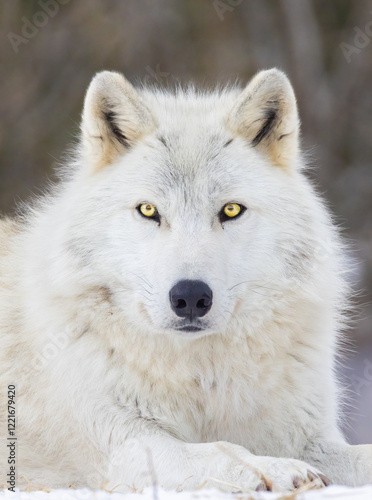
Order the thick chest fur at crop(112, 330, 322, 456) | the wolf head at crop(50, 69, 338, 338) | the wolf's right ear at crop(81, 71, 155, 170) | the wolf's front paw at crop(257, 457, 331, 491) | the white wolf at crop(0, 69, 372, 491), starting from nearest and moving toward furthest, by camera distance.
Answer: the wolf's front paw at crop(257, 457, 331, 491) → the wolf head at crop(50, 69, 338, 338) → the white wolf at crop(0, 69, 372, 491) → the thick chest fur at crop(112, 330, 322, 456) → the wolf's right ear at crop(81, 71, 155, 170)

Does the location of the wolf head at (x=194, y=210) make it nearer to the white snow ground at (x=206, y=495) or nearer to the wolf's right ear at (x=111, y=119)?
the wolf's right ear at (x=111, y=119)

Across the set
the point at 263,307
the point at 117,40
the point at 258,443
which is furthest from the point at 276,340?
the point at 117,40

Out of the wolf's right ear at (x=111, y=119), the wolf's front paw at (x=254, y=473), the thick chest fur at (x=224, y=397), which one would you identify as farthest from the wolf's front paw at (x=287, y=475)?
the wolf's right ear at (x=111, y=119)

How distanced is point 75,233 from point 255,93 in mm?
1125

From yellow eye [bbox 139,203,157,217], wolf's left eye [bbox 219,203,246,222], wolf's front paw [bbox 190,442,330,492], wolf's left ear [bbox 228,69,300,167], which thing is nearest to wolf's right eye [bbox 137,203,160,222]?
yellow eye [bbox 139,203,157,217]

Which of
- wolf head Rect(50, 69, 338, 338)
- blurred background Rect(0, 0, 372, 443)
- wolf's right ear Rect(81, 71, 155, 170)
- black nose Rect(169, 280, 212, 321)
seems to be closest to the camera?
black nose Rect(169, 280, 212, 321)

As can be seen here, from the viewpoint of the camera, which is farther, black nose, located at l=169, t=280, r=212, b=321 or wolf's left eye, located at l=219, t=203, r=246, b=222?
wolf's left eye, located at l=219, t=203, r=246, b=222

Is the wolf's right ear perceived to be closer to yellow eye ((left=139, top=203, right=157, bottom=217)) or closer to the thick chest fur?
yellow eye ((left=139, top=203, right=157, bottom=217))

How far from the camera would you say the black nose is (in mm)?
3484

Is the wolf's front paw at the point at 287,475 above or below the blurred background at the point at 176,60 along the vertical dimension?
below

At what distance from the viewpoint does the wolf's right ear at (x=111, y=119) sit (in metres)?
4.04

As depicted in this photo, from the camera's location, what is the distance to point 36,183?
45.5ft

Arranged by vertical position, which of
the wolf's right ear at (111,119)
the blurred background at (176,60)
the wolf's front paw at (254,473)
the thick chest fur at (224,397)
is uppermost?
the blurred background at (176,60)

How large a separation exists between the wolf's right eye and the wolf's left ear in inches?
24.4
